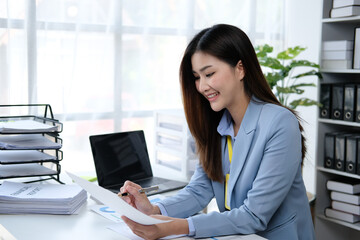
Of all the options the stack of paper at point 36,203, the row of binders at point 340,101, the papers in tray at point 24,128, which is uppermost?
the row of binders at point 340,101

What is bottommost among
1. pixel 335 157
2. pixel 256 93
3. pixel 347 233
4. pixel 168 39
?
pixel 347 233

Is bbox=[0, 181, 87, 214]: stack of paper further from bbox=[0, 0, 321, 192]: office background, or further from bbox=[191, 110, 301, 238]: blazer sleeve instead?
bbox=[0, 0, 321, 192]: office background

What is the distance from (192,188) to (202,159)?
12 cm

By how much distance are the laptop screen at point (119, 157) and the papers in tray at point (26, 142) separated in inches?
7.0

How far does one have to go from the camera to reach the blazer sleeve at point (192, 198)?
1.52 metres

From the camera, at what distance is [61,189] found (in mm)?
1631

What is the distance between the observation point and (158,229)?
1.24 m

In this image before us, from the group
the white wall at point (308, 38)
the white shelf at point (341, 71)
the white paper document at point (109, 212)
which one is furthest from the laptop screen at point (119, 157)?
the white wall at point (308, 38)

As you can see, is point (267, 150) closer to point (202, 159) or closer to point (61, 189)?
point (202, 159)

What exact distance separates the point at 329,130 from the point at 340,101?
250 mm

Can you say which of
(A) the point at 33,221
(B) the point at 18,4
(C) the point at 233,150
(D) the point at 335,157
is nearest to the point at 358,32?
(D) the point at 335,157

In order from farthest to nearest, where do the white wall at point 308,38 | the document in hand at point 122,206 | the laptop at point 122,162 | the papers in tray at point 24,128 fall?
1. the white wall at point 308,38
2. the laptop at point 122,162
3. the papers in tray at point 24,128
4. the document in hand at point 122,206

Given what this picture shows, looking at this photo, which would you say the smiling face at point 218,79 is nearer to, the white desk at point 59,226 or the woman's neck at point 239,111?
the woman's neck at point 239,111

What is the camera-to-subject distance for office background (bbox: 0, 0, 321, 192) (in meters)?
2.39
